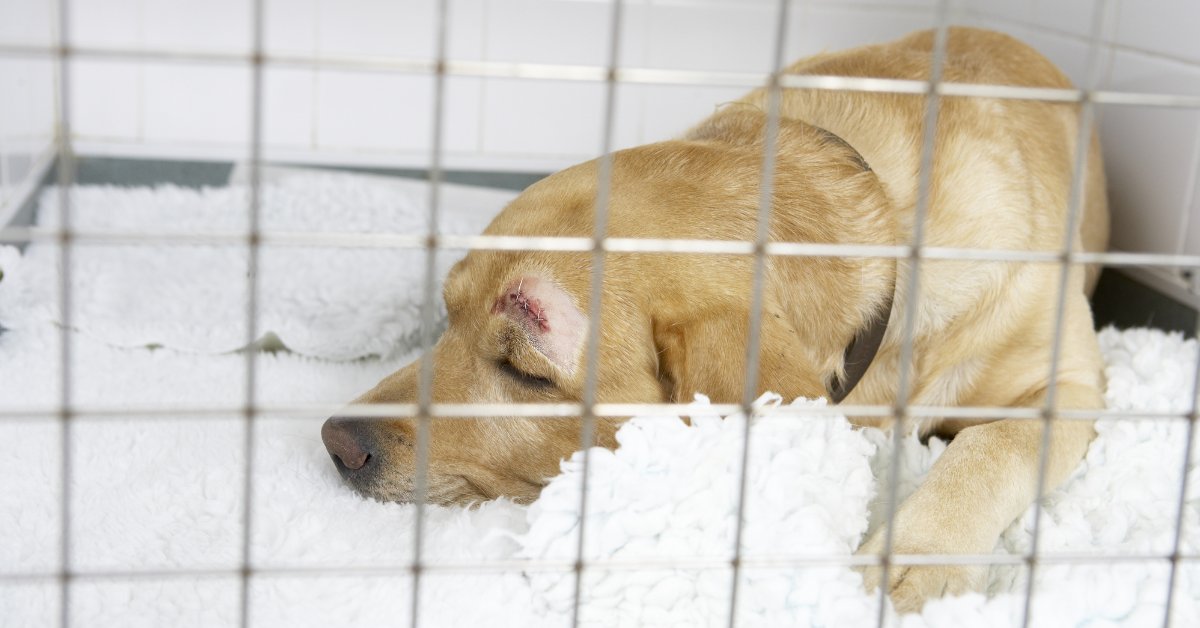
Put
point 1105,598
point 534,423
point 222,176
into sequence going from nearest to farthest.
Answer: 1. point 1105,598
2. point 534,423
3. point 222,176

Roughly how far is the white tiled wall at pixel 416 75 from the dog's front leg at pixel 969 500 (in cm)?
145

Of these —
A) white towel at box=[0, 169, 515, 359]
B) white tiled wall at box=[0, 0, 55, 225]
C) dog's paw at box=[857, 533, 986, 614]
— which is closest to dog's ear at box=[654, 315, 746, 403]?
dog's paw at box=[857, 533, 986, 614]

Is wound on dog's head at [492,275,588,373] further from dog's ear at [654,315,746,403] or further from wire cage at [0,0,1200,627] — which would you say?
wire cage at [0,0,1200,627]

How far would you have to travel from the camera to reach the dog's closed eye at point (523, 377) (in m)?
1.66

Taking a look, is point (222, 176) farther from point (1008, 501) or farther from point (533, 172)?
point (1008, 501)

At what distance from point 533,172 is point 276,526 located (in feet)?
6.09

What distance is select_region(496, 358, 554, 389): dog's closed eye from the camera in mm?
1664

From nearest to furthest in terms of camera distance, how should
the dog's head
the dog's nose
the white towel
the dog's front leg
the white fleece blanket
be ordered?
the white fleece blanket → the dog's front leg → the dog's head → the dog's nose → the white towel

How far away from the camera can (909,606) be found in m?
1.45

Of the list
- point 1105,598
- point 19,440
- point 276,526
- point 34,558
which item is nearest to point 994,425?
point 1105,598

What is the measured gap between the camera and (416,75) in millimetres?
3240

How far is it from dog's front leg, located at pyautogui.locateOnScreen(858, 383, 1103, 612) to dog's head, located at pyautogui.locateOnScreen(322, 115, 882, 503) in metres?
0.21

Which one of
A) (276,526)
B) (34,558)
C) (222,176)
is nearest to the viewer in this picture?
(34,558)

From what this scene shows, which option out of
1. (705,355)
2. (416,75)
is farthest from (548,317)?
(416,75)
